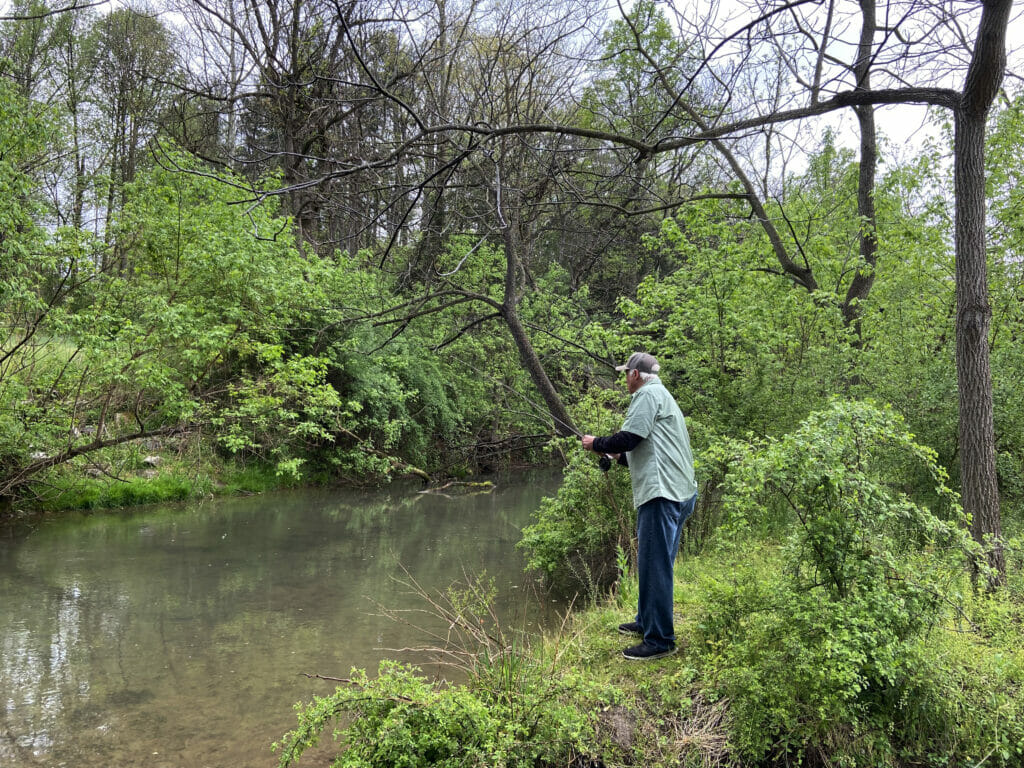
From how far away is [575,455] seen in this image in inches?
298

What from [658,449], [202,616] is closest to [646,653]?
[658,449]

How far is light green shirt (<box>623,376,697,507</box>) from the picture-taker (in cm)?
416

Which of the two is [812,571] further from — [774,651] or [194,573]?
[194,573]

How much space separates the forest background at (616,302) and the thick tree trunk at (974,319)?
0.02m

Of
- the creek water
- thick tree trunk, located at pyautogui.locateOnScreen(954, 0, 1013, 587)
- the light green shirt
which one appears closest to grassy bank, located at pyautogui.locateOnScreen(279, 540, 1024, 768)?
the light green shirt

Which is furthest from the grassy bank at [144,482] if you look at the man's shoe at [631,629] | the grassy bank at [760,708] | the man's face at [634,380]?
the grassy bank at [760,708]

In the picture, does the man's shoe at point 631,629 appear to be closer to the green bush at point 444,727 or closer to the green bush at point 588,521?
the green bush at point 444,727

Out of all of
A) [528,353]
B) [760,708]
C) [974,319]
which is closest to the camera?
[760,708]

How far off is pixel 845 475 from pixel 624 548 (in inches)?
164

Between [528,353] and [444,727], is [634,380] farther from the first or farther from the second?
[528,353]

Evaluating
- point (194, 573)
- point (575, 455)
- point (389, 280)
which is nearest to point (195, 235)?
point (389, 280)

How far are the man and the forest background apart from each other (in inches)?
14.2

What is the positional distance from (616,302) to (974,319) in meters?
6.67

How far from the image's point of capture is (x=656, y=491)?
411 cm
